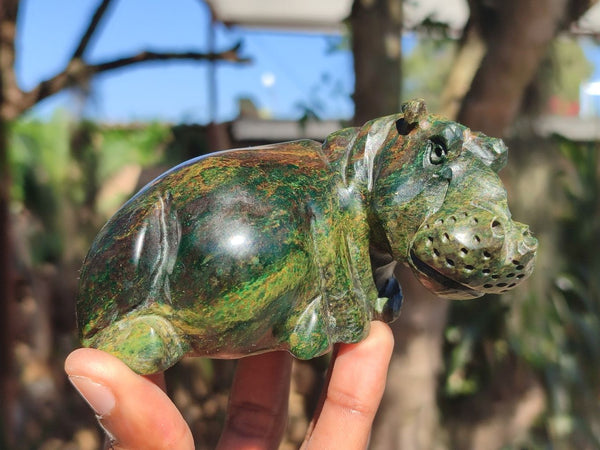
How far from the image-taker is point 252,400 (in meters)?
1.45

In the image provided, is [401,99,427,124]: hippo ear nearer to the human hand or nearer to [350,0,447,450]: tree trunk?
the human hand

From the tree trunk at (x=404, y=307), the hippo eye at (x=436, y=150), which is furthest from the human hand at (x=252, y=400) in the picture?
the tree trunk at (x=404, y=307)

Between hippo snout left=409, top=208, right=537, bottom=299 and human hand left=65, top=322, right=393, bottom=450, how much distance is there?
222 mm

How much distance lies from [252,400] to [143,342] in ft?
1.90

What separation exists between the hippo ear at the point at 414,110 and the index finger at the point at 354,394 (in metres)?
0.41

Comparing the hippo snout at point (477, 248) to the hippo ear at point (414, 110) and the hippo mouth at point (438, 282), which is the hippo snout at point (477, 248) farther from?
the hippo ear at point (414, 110)

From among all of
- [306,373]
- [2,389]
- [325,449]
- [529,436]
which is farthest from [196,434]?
[325,449]

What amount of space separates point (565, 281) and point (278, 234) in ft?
10.4

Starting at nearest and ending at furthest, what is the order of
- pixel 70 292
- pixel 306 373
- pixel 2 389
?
pixel 2 389, pixel 306 373, pixel 70 292

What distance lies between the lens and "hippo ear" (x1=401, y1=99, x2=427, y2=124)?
1063mm

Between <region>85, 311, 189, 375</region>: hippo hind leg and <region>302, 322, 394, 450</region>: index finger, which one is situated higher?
<region>85, 311, 189, 375</region>: hippo hind leg

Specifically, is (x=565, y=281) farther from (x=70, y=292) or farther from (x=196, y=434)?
(x=70, y=292)

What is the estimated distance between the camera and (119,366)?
2.98ft

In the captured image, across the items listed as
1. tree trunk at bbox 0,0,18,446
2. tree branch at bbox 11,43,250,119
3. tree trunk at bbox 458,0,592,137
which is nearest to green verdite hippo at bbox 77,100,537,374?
tree trunk at bbox 458,0,592,137
